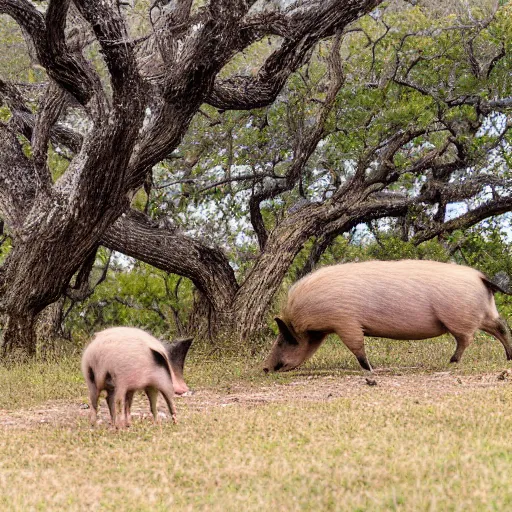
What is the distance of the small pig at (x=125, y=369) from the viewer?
592 centimetres

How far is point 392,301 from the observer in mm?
9094

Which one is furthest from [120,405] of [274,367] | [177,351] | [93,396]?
[274,367]

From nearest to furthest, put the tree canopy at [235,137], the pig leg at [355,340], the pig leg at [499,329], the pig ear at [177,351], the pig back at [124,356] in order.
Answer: the pig back at [124,356], the pig ear at [177,351], the pig leg at [355,340], the pig leg at [499,329], the tree canopy at [235,137]

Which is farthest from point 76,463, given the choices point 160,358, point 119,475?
point 160,358

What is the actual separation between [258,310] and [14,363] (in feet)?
12.0

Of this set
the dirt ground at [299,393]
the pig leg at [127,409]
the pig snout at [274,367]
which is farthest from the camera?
the pig snout at [274,367]

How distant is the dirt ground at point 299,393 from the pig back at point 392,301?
61 centimetres

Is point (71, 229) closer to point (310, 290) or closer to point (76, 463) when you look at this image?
point (310, 290)

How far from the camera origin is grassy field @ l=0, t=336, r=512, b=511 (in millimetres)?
3969

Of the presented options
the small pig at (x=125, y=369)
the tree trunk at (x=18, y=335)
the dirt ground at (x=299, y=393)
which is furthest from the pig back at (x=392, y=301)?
the tree trunk at (x=18, y=335)

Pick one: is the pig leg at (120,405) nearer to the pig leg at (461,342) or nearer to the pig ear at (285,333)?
the pig ear at (285,333)

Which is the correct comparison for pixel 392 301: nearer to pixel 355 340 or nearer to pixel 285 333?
pixel 355 340

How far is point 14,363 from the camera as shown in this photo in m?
11.4

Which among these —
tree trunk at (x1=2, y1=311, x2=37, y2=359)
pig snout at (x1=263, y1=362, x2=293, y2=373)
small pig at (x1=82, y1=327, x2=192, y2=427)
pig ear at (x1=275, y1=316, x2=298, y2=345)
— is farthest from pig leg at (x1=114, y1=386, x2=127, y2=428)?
tree trunk at (x1=2, y1=311, x2=37, y2=359)
